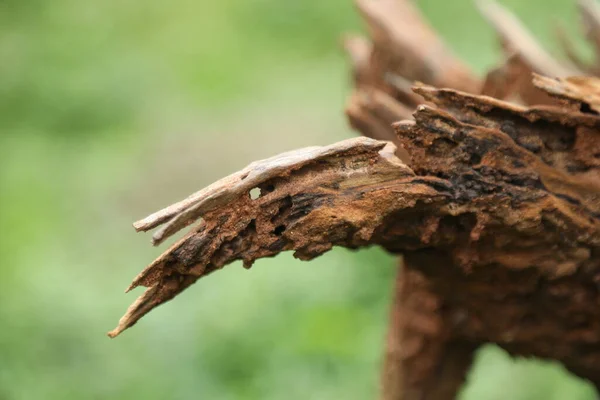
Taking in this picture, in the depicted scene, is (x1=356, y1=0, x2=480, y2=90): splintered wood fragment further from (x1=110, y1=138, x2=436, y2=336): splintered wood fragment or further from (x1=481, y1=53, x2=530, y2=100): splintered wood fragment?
(x1=110, y1=138, x2=436, y2=336): splintered wood fragment

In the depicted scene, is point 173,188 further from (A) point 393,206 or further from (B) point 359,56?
(A) point 393,206

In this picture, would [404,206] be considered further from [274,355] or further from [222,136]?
[222,136]

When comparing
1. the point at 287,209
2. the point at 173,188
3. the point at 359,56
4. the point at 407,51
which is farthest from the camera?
the point at 173,188

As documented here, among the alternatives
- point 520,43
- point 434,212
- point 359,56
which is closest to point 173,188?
point 359,56

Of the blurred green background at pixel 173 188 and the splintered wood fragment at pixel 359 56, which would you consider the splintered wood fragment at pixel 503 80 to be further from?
the blurred green background at pixel 173 188

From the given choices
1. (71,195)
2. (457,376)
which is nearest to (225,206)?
(457,376)

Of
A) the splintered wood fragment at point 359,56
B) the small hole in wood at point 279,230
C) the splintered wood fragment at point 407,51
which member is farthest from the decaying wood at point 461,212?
the splintered wood fragment at point 359,56

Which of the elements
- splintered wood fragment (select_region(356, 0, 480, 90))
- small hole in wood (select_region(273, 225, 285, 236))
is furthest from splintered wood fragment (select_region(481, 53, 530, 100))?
small hole in wood (select_region(273, 225, 285, 236))
